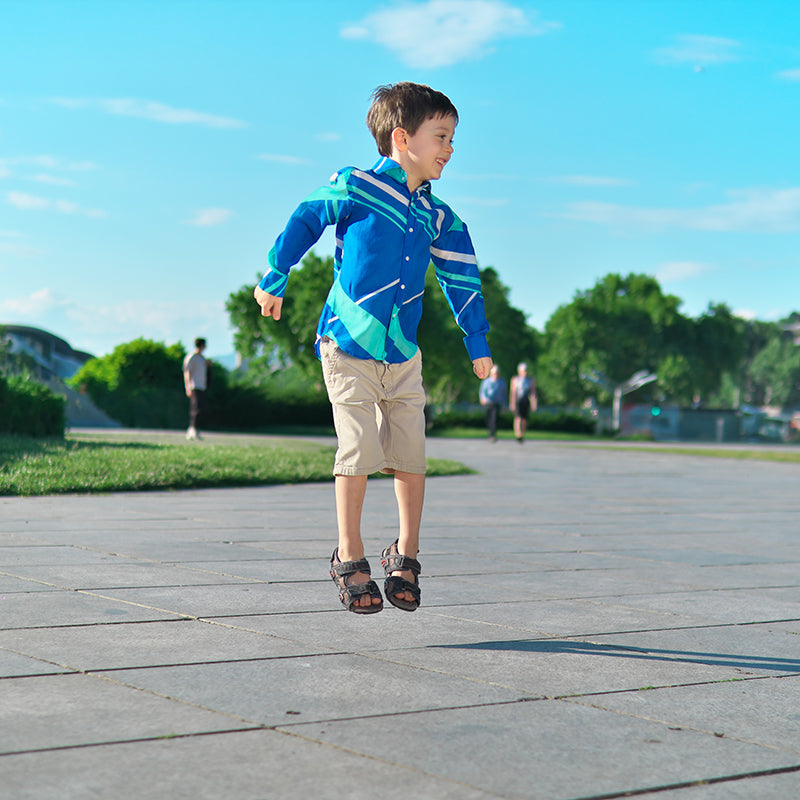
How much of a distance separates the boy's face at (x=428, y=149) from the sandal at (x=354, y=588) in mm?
1575

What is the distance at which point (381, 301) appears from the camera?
440 centimetres

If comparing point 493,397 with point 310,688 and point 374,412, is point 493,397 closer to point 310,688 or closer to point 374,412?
point 374,412

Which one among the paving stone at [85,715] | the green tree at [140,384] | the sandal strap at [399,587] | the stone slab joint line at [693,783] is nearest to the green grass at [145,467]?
the sandal strap at [399,587]

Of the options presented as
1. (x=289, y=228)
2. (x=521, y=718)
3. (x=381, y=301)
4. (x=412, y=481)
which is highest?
(x=289, y=228)

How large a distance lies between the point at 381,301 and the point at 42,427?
1329cm

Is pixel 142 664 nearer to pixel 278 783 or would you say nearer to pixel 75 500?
pixel 278 783

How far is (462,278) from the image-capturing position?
4.77 meters

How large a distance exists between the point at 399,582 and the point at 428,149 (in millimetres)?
1759

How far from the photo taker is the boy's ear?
14.7 feet

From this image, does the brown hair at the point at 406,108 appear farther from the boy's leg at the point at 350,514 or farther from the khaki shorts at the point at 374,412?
the boy's leg at the point at 350,514

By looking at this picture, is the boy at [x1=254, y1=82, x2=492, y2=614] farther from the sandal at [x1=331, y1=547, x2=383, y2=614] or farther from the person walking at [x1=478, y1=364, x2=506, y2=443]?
the person walking at [x1=478, y1=364, x2=506, y2=443]

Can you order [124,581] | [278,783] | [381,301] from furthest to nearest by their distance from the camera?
1. [124,581]
2. [381,301]
3. [278,783]

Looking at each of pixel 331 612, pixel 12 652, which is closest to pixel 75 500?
pixel 331 612

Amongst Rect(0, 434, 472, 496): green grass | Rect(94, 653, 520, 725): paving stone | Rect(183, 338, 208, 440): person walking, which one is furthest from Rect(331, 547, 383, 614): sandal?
Rect(183, 338, 208, 440): person walking
